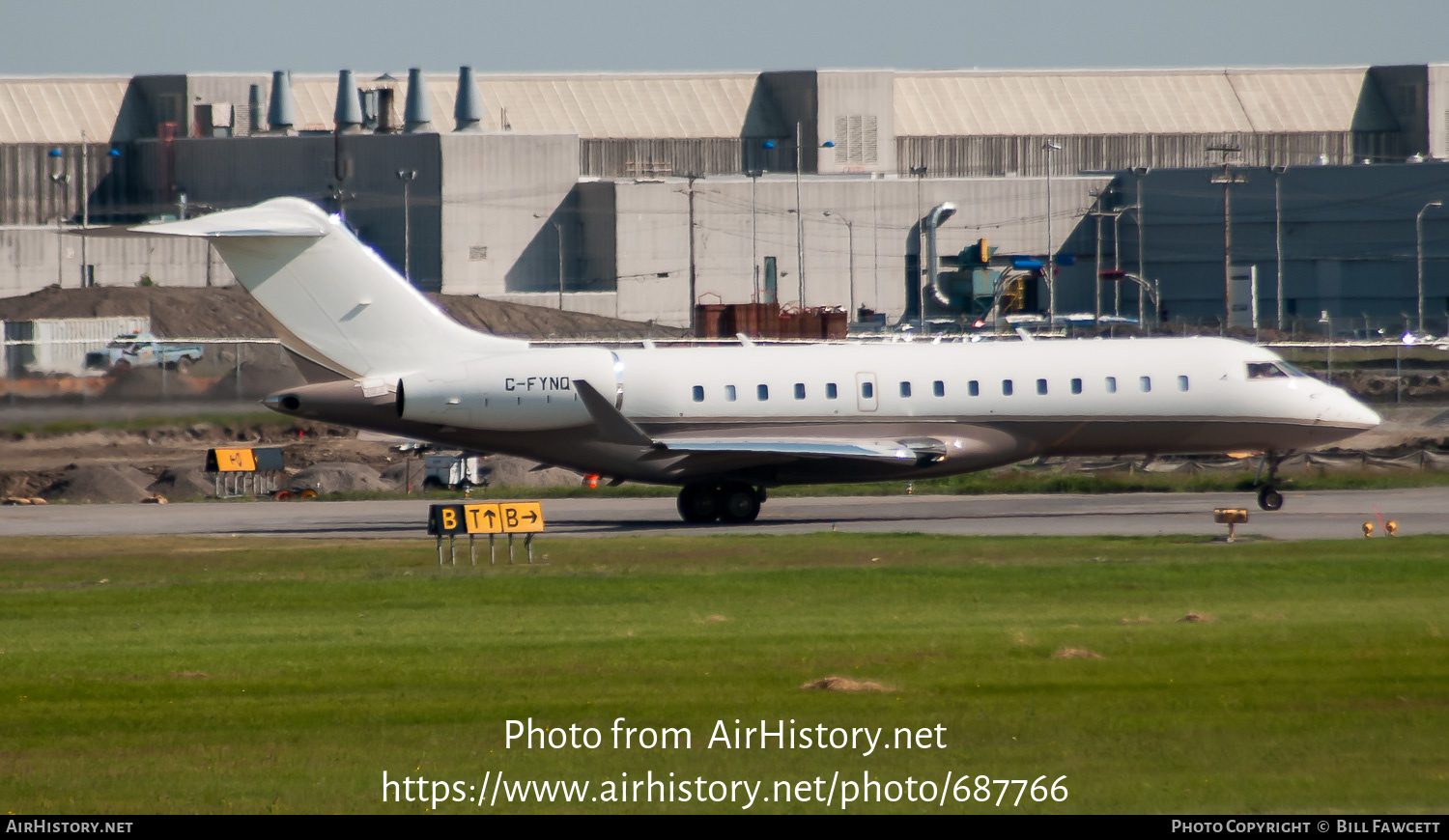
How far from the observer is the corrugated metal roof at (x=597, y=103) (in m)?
124

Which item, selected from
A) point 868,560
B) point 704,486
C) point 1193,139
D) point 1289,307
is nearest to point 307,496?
point 704,486

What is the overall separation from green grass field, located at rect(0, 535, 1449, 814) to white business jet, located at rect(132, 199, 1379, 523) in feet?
24.2

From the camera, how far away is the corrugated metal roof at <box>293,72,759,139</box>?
12444 centimetres

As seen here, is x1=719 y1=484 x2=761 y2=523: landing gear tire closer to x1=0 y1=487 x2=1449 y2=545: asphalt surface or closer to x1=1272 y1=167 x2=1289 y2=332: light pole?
x1=0 y1=487 x2=1449 y2=545: asphalt surface

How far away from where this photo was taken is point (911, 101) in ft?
433

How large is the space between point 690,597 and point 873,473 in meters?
12.7

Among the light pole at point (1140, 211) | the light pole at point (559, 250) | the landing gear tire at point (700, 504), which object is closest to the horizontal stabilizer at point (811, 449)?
the landing gear tire at point (700, 504)

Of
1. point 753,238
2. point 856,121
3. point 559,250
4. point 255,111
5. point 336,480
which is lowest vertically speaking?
point 336,480

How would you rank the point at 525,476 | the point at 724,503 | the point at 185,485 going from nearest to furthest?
the point at 724,503 → the point at 185,485 → the point at 525,476

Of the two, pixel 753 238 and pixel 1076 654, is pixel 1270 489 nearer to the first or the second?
pixel 1076 654

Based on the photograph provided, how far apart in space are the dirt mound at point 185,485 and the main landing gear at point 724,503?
18247 mm

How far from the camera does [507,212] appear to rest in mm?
111688

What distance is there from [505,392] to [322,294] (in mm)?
4132

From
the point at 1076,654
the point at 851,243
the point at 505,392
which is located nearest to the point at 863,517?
the point at 505,392
